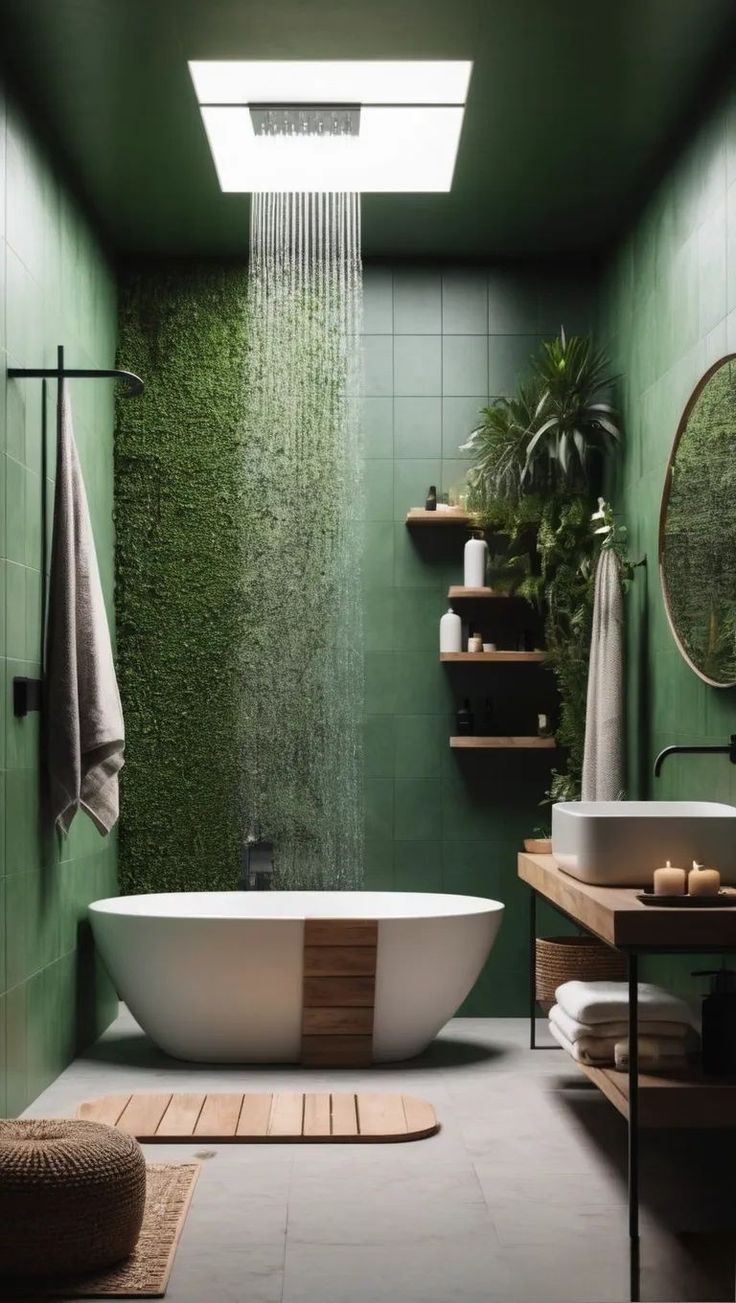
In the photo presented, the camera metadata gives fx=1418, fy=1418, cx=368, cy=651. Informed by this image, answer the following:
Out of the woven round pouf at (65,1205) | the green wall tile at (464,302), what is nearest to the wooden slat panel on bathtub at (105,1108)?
the woven round pouf at (65,1205)

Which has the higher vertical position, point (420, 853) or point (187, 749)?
point (187, 749)

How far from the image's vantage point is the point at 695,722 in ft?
14.5

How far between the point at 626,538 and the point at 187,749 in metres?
2.03

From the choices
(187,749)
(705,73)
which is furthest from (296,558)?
(705,73)

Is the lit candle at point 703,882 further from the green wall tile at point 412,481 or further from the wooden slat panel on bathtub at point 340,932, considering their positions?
the green wall tile at point 412,481

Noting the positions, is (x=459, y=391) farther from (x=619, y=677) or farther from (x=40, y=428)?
(x=40, y=428)

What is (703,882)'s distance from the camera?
320cm

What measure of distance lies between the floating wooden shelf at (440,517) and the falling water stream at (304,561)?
0.27 meters

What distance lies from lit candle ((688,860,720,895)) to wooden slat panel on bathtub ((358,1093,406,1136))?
50.2 inches

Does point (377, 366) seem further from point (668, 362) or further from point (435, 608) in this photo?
point (668, 362)

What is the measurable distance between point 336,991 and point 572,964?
2.86 ft

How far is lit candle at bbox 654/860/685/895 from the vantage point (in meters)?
3.20

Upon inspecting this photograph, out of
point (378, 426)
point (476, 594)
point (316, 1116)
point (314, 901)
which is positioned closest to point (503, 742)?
point (476, 594)

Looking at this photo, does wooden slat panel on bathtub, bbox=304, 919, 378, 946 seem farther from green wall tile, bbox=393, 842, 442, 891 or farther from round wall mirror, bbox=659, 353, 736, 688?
round wall mirror, bbox=659, 353, 736, 688
